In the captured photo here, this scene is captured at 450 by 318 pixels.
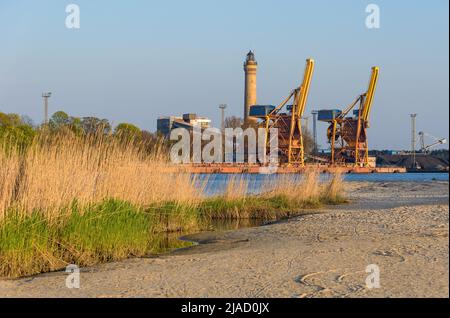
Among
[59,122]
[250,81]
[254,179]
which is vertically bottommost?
[254,179]

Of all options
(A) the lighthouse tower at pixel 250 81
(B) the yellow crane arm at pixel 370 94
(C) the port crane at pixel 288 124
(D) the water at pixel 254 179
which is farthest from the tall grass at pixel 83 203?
(A) the lighthouse tower at pixel 250 81

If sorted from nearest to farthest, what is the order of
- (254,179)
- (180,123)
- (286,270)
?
(286,270)
(254,179)
(180,123)

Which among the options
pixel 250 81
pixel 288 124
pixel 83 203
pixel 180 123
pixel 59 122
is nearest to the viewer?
pixel 83 203

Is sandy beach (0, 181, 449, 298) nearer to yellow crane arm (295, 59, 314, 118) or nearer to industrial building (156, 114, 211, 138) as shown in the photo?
yellow crane arm (295, 59, 314, 118)

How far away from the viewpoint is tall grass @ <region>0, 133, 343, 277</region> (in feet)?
30.9

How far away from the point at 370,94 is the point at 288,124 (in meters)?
17.5

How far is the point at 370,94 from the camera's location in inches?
3295

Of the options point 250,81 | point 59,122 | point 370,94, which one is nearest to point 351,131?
point 370,94

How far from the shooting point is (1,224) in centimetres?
922

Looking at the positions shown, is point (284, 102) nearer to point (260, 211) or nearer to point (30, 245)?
point (260, 211)

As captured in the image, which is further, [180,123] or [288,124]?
[180,123]

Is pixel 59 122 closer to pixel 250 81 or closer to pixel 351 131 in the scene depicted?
pixel 351 131
